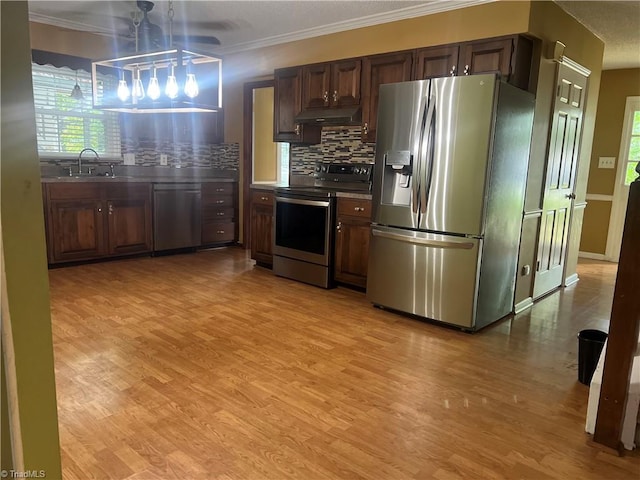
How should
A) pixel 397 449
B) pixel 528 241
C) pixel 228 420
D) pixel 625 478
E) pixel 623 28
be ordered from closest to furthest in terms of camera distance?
pixel 625 478 → pixel 397 449 → pixel 228 420 → pixel 528 241 → pixel 623 28

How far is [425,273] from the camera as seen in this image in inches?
128

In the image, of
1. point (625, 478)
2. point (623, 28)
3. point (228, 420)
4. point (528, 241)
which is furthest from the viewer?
point (623, 28)

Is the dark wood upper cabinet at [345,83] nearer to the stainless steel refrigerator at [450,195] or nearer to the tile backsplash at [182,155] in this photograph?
the stainless steel refrigerator at [450,195]

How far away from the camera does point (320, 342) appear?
2.90 m

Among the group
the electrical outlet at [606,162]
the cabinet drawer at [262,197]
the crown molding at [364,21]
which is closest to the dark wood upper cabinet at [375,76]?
the crown molding at [364,21]

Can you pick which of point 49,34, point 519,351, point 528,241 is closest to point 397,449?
point 519,351

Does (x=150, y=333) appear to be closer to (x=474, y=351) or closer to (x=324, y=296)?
(x=324, y=296)

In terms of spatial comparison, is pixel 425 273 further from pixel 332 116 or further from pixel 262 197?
pixel 262 197

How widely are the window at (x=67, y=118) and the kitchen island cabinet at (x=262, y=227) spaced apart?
1.79 metres

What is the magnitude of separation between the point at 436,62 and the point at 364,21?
89 cm

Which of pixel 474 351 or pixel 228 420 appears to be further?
pixel 474 351

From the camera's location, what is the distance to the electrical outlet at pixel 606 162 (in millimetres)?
5688

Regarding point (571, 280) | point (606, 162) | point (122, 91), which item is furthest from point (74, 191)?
point (606, 162)

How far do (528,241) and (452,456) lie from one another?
7.74 ft
